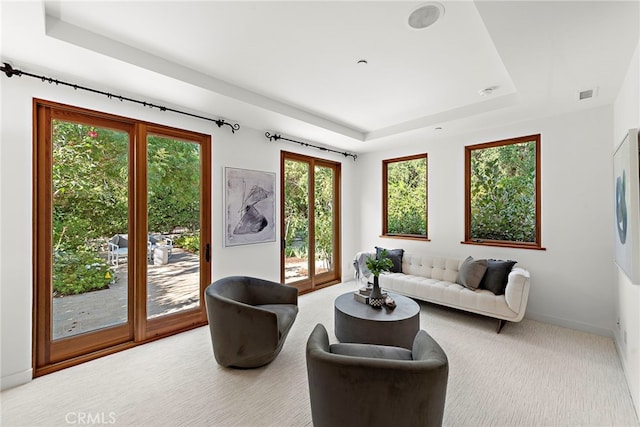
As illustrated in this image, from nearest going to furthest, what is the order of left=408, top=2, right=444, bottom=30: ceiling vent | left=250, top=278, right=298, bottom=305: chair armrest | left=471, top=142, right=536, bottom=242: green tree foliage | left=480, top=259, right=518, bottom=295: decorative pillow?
1. left=408, top=2, right=444, bottom=30: ceiling vent
2. left=250, top=278, right=298, bottom=305: chair armrest
3. left=480, top=259, right=518, bottom=295: decorative pillow
4. left=471, top=142, right=536, bottom=242: green tree foliage

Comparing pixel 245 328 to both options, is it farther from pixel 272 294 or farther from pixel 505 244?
pixel 505 244

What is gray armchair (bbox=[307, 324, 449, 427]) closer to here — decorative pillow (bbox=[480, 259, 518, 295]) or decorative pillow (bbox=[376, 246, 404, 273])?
decorative pillow (bbox=[480, 259, 518, 295])

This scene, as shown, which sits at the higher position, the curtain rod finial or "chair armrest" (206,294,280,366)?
the curtain rod finial

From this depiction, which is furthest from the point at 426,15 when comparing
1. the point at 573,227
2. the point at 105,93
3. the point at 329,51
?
the point at 573,227

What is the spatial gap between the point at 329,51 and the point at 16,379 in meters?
3.66

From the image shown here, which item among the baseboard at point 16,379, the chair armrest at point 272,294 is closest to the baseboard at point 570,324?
the chair armrest at point 272,294

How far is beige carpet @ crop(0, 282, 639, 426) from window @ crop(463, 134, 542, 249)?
1.37 m

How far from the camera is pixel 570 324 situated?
331 centimetres

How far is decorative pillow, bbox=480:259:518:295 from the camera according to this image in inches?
132

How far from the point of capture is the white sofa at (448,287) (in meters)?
3.06

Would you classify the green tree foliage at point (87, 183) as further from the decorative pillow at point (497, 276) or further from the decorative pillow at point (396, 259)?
the decorative pillow at point (497, 276)

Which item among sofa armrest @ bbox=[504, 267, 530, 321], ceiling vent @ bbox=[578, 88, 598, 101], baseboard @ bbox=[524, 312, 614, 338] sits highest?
ceiling vent @ bbox=[578, 88, 598, 101]

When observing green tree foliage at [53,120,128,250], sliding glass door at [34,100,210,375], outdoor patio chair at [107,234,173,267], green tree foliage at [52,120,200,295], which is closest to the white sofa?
sliding glass door at [34,100,210,375]

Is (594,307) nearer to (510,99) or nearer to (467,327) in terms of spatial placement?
(467,327)
